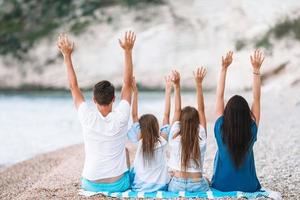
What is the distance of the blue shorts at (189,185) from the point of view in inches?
233

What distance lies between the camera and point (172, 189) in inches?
236

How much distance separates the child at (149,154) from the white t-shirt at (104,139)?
0.21 meters

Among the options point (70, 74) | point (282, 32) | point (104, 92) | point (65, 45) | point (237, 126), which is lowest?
point (237, 126)

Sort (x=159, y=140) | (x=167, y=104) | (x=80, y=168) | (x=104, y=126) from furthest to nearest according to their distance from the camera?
(x=80, y=168)
(x=167, y=104)
(x=159, y=140)
(x=104, y=126)

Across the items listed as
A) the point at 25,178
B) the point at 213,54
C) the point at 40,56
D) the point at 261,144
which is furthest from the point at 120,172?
the point at 40,56

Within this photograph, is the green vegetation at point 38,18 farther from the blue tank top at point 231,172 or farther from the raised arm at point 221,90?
the blue tank top at point 231,172

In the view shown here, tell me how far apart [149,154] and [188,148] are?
1.39 ft

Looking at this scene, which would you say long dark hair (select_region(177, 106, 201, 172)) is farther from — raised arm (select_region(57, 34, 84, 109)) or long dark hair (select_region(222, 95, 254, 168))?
raised arm (select_region(57, 34, 84, 109))

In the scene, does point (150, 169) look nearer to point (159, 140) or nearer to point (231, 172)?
point (159, 140)

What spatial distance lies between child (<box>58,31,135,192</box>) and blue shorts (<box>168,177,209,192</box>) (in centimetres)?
54

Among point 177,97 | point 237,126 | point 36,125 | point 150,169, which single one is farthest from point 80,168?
point 36,125

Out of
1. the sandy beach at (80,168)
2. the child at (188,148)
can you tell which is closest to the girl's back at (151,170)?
the child at (188,148)

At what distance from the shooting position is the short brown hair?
18.0 feet

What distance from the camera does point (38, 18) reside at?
1828 inches
